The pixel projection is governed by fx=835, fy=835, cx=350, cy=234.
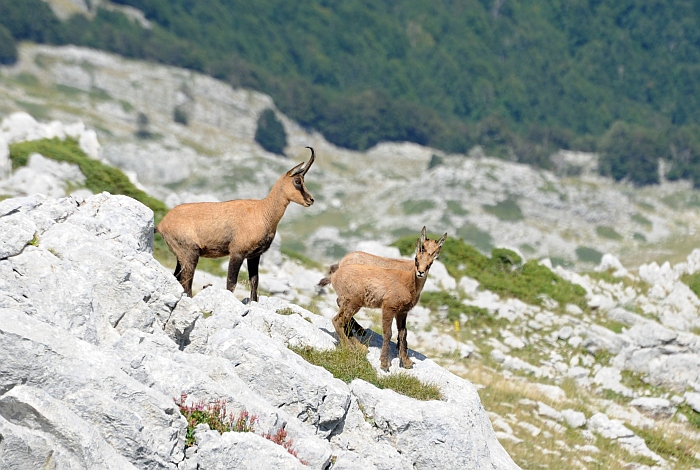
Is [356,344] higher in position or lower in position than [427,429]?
higher

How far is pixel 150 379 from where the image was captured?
36.3 feet

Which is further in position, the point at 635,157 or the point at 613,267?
the point at 635,157

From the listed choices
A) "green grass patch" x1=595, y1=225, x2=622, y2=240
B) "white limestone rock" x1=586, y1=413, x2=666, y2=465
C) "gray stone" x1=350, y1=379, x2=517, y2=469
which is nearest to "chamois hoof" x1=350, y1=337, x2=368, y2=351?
"gray stone" x1=350, y1=379, x2=517, y2=469

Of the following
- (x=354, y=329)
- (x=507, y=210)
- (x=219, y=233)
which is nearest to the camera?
(x=354, y=329)

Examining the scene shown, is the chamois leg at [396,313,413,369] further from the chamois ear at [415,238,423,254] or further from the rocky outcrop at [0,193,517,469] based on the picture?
the chamois ear at [415,238,423,254]

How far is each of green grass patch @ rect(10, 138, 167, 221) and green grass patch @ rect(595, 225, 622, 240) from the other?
78.6 metres

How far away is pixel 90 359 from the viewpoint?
10469 millimetres

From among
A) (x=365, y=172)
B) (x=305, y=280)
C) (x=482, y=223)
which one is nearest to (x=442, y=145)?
(x=365, y=172)

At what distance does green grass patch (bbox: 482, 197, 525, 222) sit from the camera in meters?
99.5

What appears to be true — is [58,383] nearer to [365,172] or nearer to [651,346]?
[651,346]

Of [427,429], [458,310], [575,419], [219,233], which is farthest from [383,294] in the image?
[458,310]

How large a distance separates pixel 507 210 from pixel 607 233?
43.7ft

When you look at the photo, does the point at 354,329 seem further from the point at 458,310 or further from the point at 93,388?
the point at 458,310

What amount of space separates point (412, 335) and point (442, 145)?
15823 cm
